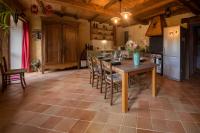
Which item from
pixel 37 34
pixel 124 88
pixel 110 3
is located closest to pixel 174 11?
pixel 110 3

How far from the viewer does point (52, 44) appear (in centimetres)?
596

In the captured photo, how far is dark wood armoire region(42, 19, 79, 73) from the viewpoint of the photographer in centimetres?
583

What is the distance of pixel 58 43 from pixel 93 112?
4.30 m

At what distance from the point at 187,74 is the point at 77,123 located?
4.69 m

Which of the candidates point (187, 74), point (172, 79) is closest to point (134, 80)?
point (172, 79)

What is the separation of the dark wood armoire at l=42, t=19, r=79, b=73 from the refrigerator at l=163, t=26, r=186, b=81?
382cm

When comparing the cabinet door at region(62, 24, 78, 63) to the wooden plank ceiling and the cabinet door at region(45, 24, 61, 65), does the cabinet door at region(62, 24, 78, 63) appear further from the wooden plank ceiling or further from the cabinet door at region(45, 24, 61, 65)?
the wooden plank ceiling

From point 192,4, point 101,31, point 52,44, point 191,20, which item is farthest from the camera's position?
point 101,31

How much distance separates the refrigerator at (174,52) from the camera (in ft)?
15.0

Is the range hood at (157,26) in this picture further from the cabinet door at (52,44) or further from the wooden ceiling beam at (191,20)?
the cabinet door at (52,44)

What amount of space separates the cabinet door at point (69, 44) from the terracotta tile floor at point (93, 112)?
2877mm

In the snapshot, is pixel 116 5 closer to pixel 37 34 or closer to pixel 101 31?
pixel 101 31

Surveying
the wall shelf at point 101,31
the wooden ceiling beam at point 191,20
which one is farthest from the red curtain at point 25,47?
the wooden ceiling beam at point 191,20

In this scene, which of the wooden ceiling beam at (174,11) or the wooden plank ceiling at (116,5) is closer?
the wooden plank ceiling at (116,5)
